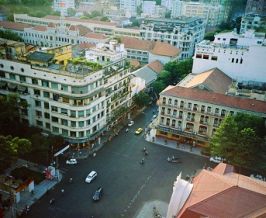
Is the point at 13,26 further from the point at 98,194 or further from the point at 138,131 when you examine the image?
the point at 98,194

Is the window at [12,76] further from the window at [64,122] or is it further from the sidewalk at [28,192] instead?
the sidewalk at [28,192]

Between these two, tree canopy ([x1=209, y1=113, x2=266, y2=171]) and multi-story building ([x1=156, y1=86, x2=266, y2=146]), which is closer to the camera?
tree canopy ([x1=209, y1=113, x2=266, y2=171])

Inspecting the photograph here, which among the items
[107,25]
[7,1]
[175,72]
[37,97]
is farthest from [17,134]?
[7,1]

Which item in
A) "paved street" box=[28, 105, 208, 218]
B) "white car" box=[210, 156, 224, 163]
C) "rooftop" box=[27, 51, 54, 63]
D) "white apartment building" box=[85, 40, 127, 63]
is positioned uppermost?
"rooftop" box=[27, 51, 54, 63]

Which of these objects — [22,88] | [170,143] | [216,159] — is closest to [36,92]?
[22,88]

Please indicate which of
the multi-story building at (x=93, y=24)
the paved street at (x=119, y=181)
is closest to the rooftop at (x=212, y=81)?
the paved street at (x=119, y=181)

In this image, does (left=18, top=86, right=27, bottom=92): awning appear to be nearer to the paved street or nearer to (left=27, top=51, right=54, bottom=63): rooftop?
(left=27, top=51, right=54, bottom=63): rooftop

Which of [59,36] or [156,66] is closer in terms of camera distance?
[156,66]

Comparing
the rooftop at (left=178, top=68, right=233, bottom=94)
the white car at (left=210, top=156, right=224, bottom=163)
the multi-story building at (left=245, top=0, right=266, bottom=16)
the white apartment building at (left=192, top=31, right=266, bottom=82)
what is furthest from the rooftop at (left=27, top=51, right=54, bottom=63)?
the multi-story building at (left=245, top=0, right=266, bottom=16)
